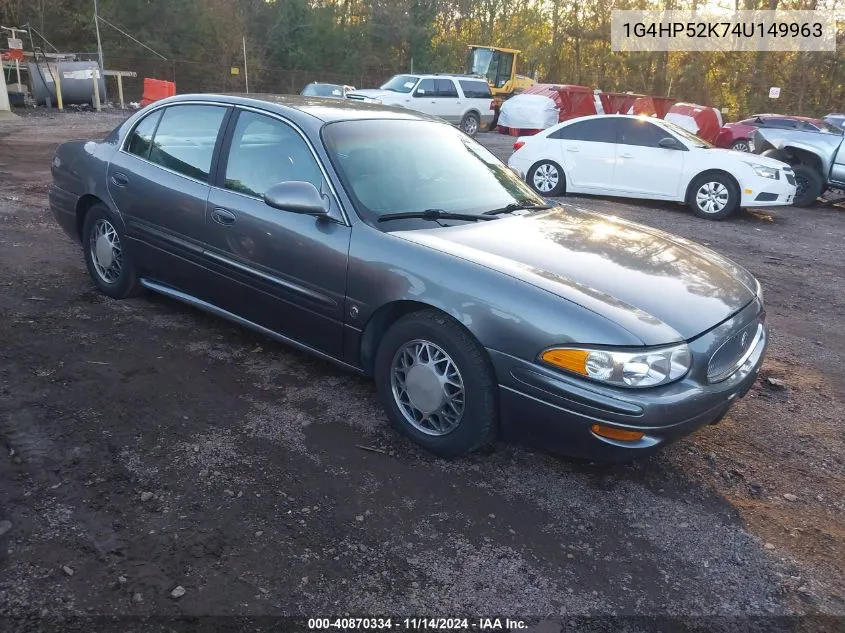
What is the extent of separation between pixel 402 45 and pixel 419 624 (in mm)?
40639

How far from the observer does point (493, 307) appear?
9.69 ft

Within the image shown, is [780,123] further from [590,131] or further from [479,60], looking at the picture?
[479,60]

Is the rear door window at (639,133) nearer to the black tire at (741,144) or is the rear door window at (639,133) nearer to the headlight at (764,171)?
the headlight at (764,171)

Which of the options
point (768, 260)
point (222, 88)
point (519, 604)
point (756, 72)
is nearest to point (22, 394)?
point (519, 604)

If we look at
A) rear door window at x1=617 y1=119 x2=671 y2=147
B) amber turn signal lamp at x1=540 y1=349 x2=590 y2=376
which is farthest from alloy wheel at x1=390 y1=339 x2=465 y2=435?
rear door window at x1=617 y1=119 x2=671 y2=147

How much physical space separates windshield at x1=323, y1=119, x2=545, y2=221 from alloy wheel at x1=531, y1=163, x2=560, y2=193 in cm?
732

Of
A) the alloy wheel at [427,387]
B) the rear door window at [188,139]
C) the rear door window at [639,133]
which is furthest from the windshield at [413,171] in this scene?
the rear door window at [639,133]

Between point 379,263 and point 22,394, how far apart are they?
6.77 ft

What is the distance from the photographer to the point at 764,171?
10.1 metres

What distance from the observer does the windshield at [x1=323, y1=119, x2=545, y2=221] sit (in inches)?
142

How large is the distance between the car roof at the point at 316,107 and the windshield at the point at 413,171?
0.09 m

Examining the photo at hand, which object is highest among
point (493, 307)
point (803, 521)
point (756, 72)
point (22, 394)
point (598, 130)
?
point (756, 72)

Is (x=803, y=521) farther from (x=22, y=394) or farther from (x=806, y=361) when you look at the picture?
(x=22, y=394)

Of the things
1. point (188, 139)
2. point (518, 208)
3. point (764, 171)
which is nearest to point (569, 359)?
point (518, 208)
